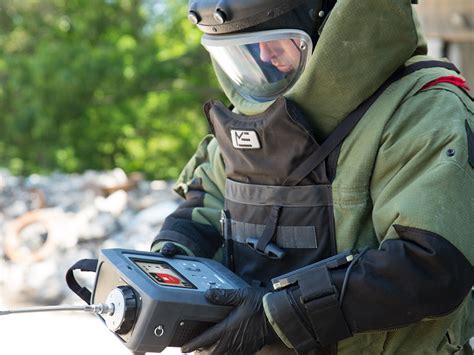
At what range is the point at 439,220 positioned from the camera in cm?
225

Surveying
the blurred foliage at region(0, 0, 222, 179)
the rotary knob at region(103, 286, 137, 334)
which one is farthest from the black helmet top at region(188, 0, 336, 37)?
the blurred foliage at region(0, 0, 222, 179)

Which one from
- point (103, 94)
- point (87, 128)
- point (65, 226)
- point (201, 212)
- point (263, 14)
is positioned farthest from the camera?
point (87, 128)

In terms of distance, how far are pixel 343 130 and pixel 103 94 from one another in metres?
16.0

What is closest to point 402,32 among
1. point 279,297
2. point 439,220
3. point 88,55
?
point 439,220

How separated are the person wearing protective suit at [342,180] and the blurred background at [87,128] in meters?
3.24

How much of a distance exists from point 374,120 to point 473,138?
0.26m

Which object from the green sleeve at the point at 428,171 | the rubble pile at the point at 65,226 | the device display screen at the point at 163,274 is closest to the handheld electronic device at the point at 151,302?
the device display screen at the point at 163,274

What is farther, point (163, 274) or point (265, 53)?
point (265, 53)

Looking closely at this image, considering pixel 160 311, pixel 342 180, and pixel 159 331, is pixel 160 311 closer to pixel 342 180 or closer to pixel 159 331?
pixel 159 331

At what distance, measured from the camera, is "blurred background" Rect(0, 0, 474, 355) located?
675cm

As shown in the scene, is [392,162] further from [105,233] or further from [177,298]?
[105,233]

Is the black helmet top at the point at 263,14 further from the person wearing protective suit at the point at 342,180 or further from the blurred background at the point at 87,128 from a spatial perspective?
the blurred background at the point at 87,128

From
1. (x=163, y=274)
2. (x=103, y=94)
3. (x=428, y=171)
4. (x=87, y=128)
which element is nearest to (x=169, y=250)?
(x=163, y=274)

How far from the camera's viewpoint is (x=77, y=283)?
2.85m
